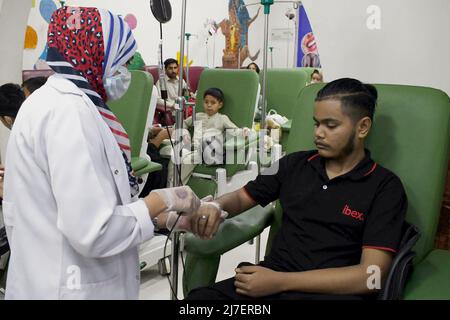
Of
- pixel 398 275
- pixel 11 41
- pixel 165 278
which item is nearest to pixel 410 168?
pixel 398 275

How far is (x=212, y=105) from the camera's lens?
3082 mm

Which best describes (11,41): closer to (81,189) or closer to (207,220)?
(207,220)

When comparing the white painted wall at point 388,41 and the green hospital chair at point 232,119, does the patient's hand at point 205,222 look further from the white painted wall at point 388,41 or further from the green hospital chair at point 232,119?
the green hospital chair at point 232,119

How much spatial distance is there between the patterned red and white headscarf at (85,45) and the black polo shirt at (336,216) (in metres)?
0.62

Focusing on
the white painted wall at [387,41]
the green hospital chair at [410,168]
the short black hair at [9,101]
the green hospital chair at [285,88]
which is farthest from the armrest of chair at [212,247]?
the green hospital chair at [285,88]

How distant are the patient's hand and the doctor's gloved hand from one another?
141 millimetres

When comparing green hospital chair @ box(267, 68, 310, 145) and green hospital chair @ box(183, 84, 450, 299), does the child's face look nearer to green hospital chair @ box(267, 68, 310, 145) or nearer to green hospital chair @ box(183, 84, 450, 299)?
green hospital chair @ box(267, 68, 310, 145)

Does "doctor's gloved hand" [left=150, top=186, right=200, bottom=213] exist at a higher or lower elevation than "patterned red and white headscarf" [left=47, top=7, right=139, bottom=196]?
lower

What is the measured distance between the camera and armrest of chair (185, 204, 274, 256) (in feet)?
4.20

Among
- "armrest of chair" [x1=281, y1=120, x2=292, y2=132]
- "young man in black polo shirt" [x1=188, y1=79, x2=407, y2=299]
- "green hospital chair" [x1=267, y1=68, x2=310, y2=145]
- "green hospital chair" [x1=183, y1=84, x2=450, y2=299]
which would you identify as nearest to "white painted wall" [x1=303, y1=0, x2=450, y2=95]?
"green hospital chair" [x1=183, y1=84, x2=450, y2=299]

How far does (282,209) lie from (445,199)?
537 mm

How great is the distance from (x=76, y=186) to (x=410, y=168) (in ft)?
3.15

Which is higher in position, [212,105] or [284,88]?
[284,88]
